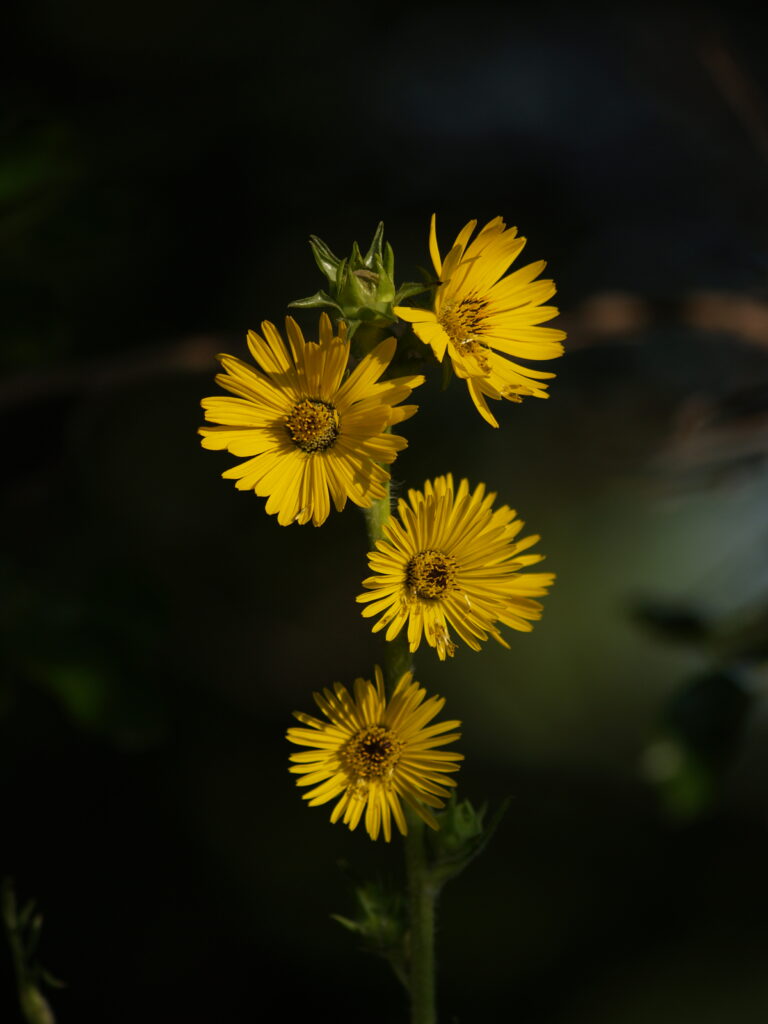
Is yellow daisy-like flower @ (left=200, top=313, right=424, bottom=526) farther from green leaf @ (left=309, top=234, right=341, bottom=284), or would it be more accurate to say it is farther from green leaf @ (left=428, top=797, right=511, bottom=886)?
green leaf @ (left=428, top=797, right=511, bottom=886)

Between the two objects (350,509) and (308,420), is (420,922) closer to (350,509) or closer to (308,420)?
(308,420)

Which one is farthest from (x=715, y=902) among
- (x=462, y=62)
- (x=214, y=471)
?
(x=462, y=62)

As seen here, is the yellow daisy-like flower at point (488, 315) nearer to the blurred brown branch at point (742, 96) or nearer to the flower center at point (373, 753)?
the flower center at point (373, 753)

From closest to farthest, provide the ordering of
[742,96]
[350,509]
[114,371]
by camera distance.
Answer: [114,371], [742,96], [350,509]

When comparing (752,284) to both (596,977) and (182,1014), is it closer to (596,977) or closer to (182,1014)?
(596,977)

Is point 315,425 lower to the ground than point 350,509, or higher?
lower

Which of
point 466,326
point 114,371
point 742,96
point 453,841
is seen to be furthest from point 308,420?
point 742,96
